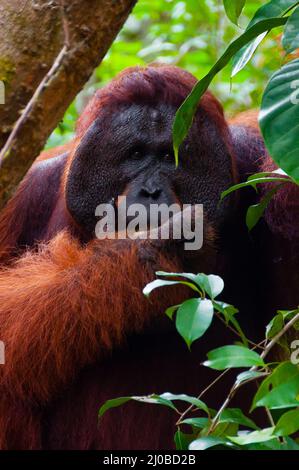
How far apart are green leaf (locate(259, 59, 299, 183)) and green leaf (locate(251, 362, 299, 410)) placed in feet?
1.63

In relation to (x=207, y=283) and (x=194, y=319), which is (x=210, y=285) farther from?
(x=194, y=319)

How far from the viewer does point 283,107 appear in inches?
87.1

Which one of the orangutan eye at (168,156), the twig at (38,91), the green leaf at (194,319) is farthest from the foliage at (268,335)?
the orangutan eye at (168,156)

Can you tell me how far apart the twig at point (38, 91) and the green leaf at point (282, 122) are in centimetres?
55

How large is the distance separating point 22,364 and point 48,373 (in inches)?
4.3

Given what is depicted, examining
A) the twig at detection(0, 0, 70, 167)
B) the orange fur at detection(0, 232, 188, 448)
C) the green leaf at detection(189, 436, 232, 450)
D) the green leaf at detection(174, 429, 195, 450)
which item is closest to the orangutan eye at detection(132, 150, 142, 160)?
the orange fur at detection(0, 232, 188, 448)

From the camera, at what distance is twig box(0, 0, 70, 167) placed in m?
2.04

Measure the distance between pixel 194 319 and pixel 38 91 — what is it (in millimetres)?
734

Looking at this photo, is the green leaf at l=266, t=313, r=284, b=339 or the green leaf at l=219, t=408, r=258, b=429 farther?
the green leaf at l=266, t=313, r=284, b=339

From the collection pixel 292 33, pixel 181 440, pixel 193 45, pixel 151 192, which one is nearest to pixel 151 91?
pixel 151 192

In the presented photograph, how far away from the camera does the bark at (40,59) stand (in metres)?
2.19

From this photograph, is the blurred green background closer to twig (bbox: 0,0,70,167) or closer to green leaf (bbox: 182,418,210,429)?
twig (bbox: 0,0,70,167)
